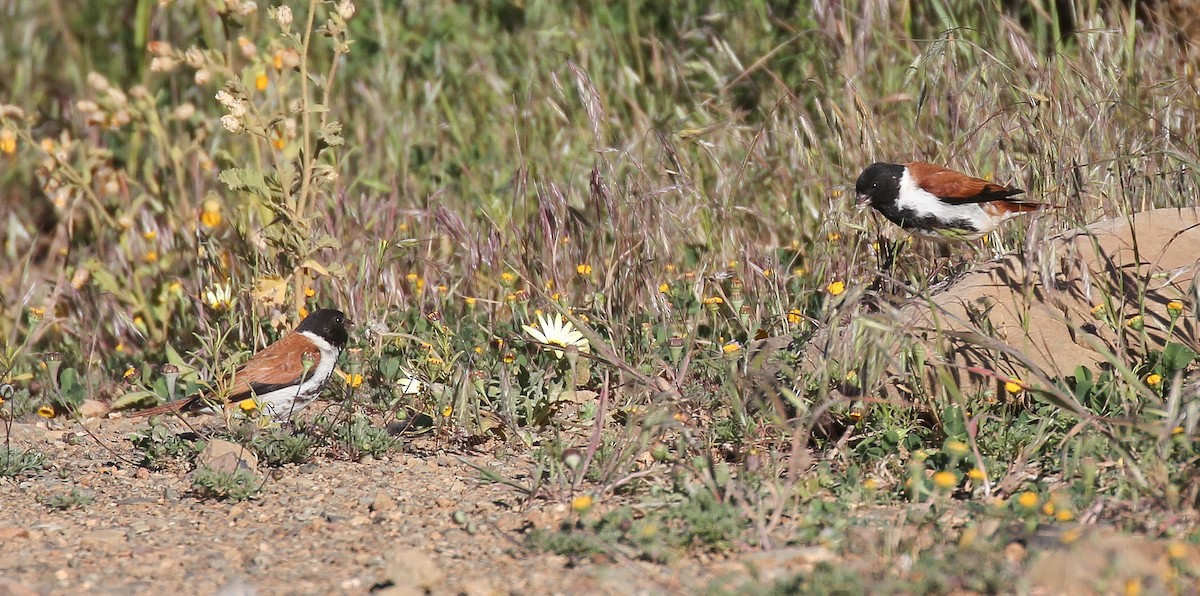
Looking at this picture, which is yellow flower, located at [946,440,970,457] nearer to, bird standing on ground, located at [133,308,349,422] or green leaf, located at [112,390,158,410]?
bird standing on ground, located at [133,308,349,422]

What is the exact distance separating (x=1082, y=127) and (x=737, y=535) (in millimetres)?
2805

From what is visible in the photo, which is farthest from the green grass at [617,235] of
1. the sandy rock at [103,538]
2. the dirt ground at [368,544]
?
the sandy rock at [103,538]

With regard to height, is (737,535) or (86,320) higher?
(737,535)

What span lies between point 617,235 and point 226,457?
1672mm

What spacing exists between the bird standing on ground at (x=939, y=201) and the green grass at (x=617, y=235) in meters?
0.11

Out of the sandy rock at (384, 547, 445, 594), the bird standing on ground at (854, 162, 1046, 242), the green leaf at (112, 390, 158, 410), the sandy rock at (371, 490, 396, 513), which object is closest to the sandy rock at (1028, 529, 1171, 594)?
the sandy rock at (384, 547, 445, 594)

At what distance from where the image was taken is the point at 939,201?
471 centimetres

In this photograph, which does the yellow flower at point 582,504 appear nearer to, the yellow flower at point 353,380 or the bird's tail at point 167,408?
the yellow flower at point 353,380

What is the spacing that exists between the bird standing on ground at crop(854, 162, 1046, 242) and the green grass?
111mm

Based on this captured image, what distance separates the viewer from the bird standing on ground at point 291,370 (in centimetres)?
466

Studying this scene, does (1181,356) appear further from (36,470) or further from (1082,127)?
(36,470)

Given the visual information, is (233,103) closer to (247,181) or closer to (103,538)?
(247,181)

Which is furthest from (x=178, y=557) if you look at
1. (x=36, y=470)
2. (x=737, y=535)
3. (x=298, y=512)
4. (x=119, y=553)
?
(x=737, y=535)

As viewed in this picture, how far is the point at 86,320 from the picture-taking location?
19.2 ft
